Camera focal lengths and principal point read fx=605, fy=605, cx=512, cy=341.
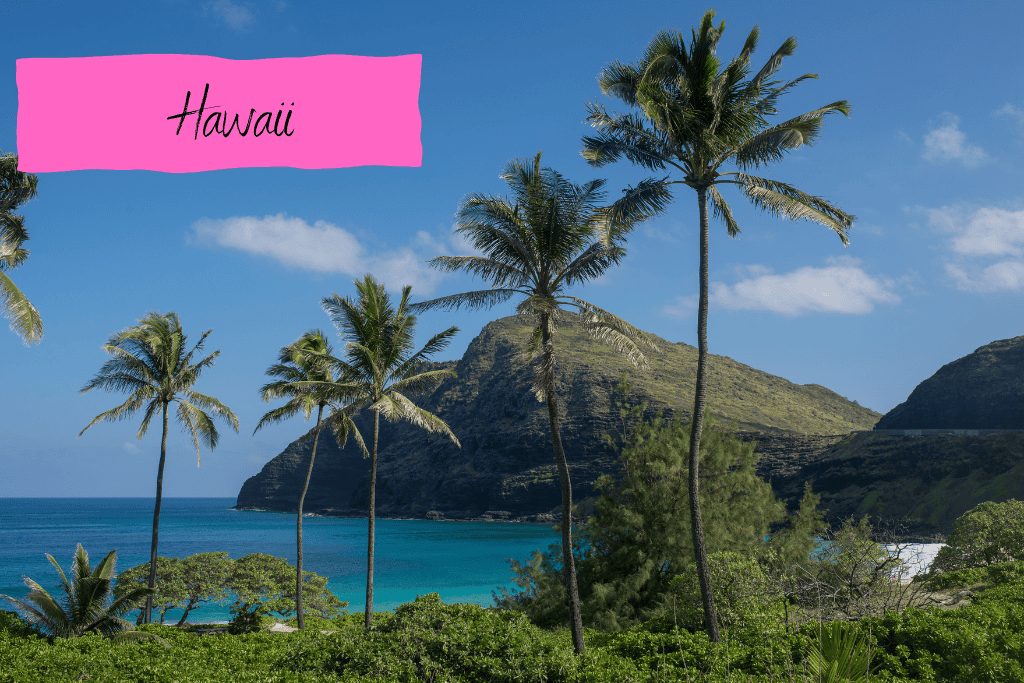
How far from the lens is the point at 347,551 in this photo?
236ft

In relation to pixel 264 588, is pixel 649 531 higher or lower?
higher

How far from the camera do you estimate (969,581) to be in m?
15.9

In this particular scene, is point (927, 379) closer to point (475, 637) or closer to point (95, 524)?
point (475, 637)

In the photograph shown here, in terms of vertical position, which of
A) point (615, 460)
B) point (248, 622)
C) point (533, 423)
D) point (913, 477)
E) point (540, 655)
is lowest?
point (248, 622)

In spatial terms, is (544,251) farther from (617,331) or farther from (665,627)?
(665,627)

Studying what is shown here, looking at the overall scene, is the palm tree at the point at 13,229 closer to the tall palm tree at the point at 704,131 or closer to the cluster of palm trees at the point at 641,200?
the cluster of palm trees at the point at 641,200

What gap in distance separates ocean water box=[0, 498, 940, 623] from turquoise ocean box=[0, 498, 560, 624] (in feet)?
0.30

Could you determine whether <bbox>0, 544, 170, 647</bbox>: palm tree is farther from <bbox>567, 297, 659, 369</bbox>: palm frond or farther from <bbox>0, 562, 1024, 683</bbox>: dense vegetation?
<bbox>567, 297, 659, 369</bbox>: palm frond

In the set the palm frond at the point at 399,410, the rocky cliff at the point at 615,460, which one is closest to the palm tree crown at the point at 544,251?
the palm frond at the point at 399,410

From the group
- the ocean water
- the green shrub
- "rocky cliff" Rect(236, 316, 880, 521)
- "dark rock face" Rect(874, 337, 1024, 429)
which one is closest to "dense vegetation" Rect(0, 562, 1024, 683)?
the ocean water

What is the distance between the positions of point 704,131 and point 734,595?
10862 millimetres

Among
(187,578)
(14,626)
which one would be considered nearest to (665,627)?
(14,626)

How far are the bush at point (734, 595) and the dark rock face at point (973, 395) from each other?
89947 millimetres

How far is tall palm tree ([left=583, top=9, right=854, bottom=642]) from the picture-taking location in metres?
12.2
